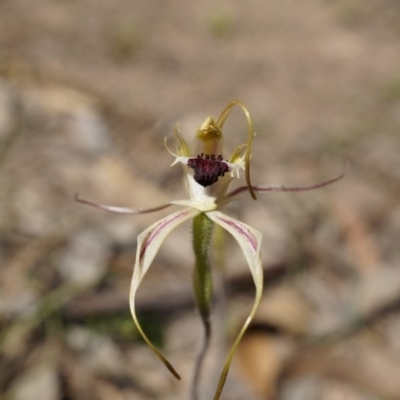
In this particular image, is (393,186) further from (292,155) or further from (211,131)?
(211,131)

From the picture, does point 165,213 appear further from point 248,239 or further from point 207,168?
point 248,239

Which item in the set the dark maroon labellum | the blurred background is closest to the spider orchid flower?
the dark maroon labellum

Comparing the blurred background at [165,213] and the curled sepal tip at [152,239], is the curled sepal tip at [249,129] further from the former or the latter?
the blurred background at [165,213]

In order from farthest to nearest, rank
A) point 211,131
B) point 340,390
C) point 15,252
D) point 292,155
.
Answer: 1. point 292,155
2. point 15,252
3. point 340,390
4. point 211,131

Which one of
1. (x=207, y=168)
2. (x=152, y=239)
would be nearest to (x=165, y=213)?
(x=207, y=168)

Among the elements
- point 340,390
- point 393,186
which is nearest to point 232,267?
point 340,390

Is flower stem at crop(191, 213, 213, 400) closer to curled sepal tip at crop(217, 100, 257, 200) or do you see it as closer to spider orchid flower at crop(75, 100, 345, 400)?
spider orchid flower at crop(75, 100, 345, 400)

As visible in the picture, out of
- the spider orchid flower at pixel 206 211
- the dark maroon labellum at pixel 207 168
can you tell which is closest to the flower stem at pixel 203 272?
the spider orchid flower at pixel 206 211
